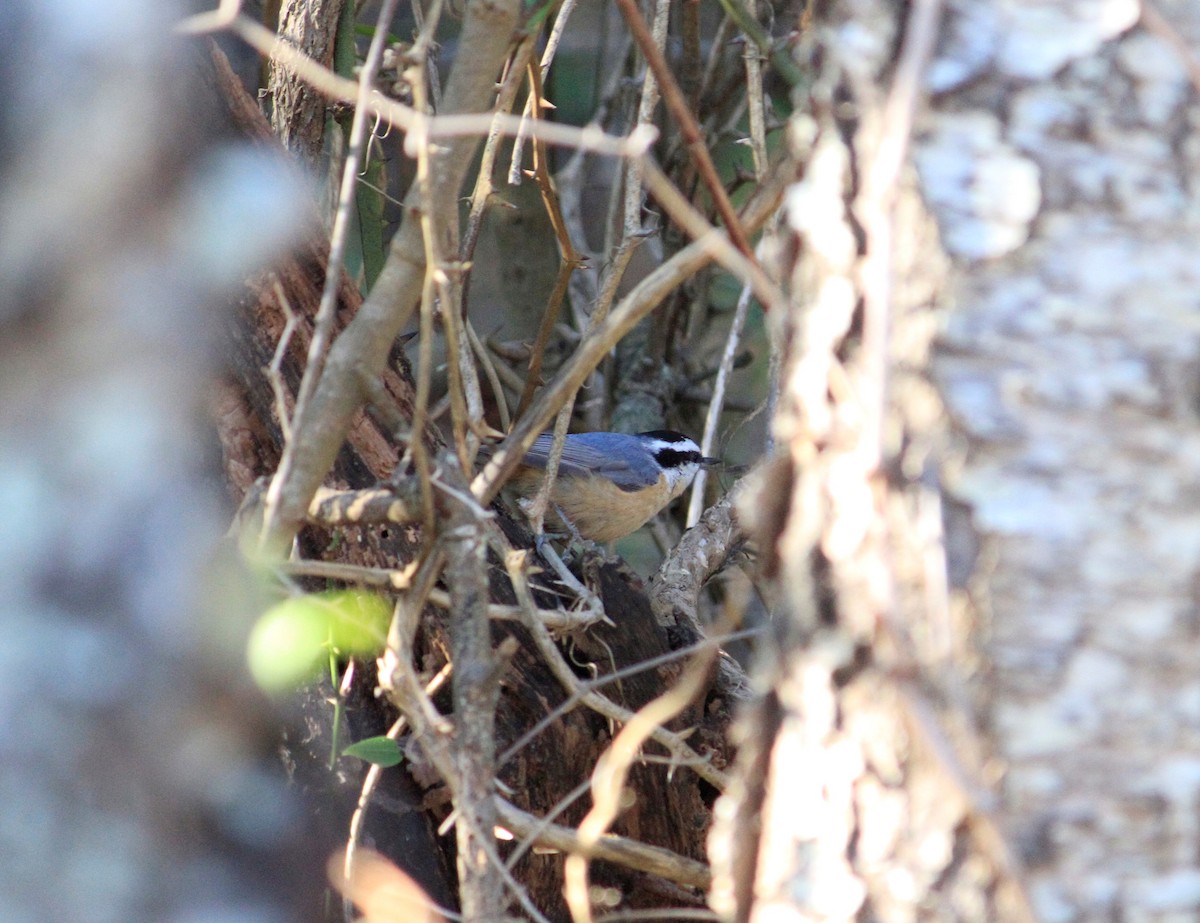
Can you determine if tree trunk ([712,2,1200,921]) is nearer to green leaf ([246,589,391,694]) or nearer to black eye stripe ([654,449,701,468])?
green leaf ([246,589,391,694])

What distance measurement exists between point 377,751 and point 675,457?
2462 mm

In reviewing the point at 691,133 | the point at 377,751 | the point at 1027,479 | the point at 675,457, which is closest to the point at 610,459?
the point at 675,457

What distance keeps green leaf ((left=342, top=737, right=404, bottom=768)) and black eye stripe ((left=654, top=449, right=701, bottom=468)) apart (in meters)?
2.37

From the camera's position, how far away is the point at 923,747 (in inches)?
33.9

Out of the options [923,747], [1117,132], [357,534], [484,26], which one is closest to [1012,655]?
[923,747]

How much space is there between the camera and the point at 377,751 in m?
1.48

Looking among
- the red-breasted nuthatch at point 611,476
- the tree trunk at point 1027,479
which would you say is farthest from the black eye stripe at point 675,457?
the tree trunk at point 1027,479

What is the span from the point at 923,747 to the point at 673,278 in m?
0.62

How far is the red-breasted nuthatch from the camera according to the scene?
151 inches

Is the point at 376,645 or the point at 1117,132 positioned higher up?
the point at 1117,132

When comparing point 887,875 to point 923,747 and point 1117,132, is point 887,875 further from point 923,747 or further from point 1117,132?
Answer: point 1117,132

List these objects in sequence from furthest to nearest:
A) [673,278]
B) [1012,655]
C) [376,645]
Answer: [376,645] < [673,278] < [1012,655]

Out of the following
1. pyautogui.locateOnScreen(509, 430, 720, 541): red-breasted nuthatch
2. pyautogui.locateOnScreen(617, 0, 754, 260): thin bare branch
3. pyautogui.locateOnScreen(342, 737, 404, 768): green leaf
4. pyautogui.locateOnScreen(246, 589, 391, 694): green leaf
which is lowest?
pyautogui.locateOnScreen(342, 737, 404, 768): green leaf

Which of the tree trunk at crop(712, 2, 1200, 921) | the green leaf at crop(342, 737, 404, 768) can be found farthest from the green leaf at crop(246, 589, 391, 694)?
the tree trunk at crop(712, 2, 1200, 921)
